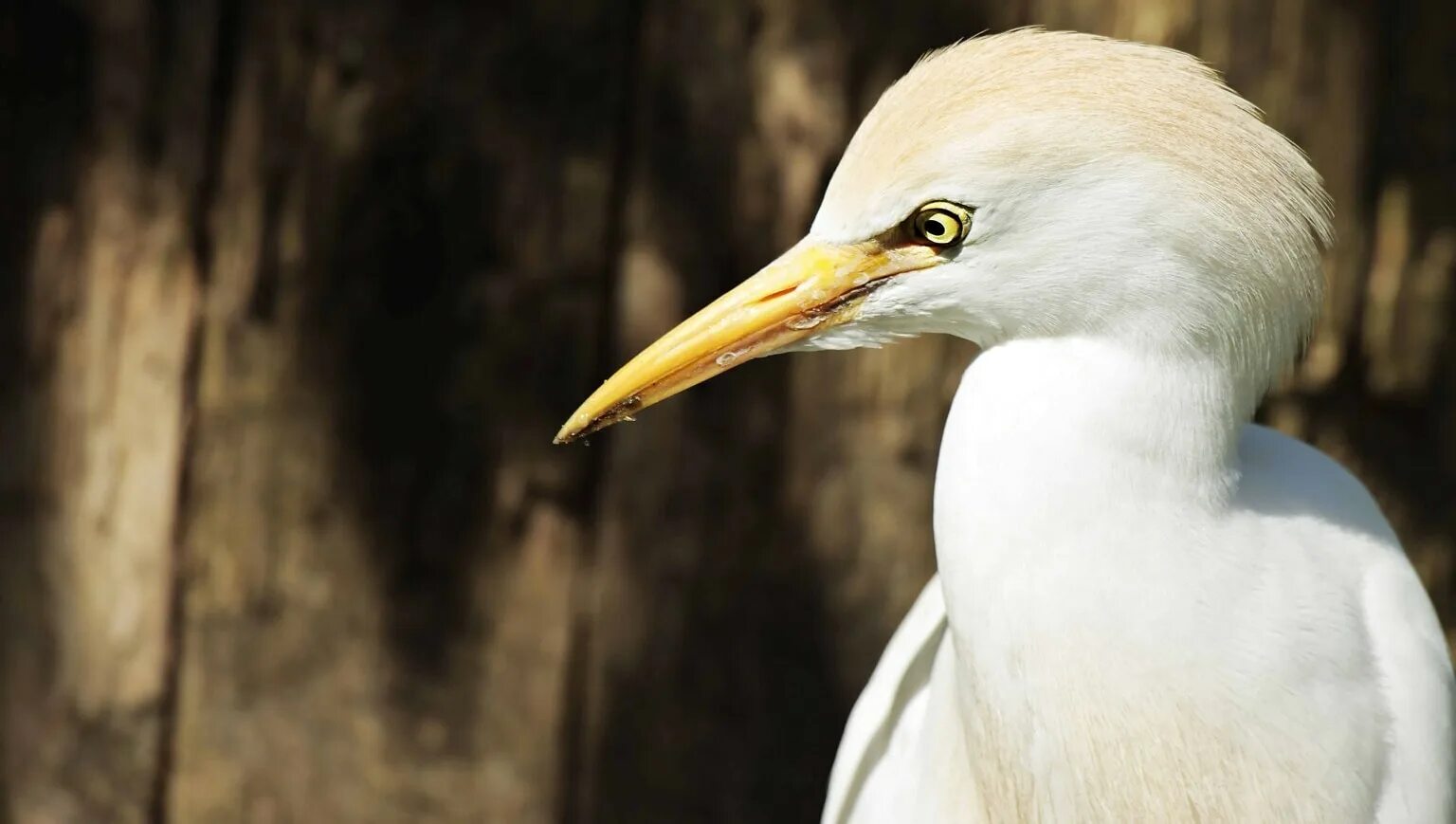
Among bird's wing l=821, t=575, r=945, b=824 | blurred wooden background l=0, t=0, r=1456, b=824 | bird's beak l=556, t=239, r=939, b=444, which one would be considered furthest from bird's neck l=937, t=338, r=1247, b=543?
blurred wooden background l=0, t=0, r=1456, b=824

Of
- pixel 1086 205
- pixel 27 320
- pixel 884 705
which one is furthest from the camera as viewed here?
pixel 27 320

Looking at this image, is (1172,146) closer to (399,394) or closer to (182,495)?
(399,394)

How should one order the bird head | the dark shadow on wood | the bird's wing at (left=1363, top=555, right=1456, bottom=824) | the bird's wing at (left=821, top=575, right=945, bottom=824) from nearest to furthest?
the bird head
the bird's wing at (left=1363, top=555, right=1456, bottom=824)
the bird's wing at (left=821, top=575, right=945, bottom=824)
the dark shadow on wood

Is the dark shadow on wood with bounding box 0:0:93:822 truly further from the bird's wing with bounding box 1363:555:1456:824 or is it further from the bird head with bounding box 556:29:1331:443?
the bird's wing with bounding box 1363:555:1456:824

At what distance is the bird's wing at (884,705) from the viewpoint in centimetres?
125

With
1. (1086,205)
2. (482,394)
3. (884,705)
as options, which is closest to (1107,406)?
(1086,205)

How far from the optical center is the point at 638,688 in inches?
62.2

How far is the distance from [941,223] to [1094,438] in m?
0.17

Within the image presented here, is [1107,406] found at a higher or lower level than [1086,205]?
lower

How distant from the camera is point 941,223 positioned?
2.98 feet

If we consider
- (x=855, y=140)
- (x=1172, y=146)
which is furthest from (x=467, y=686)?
(x=1172, y=146)

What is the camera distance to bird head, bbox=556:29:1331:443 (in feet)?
2.84

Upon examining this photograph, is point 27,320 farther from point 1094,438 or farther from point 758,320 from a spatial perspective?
point 1094,438

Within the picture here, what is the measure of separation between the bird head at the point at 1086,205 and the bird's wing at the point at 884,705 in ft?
1.28
